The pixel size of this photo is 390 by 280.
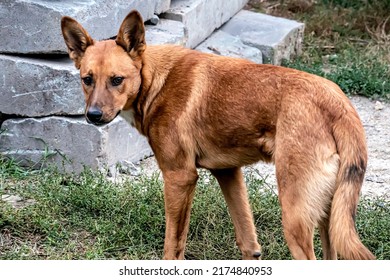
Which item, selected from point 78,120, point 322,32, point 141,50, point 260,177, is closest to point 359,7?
point 322,32

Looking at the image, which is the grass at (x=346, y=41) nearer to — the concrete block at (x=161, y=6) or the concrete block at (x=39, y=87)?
the concrete block at (x=161, y=6)

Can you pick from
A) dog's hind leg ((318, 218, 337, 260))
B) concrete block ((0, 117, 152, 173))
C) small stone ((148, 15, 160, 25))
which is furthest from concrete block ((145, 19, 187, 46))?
dog's hind leg ((318, 218, 337, 260))

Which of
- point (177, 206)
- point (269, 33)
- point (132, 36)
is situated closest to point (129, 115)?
point (132, 36)

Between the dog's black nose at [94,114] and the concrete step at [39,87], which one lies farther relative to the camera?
the concrete step at [39,87]

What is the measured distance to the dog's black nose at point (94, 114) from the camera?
587 centimetres

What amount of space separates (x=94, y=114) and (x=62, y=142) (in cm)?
200

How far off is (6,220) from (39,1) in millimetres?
1945

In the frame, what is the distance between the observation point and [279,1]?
12.9 metres

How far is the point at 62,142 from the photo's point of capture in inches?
307

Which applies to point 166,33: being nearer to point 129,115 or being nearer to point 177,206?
point 129,115

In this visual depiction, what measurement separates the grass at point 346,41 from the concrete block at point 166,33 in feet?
6.97

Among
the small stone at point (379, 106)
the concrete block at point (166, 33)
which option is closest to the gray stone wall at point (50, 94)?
the concrete block at point (166, 33)
